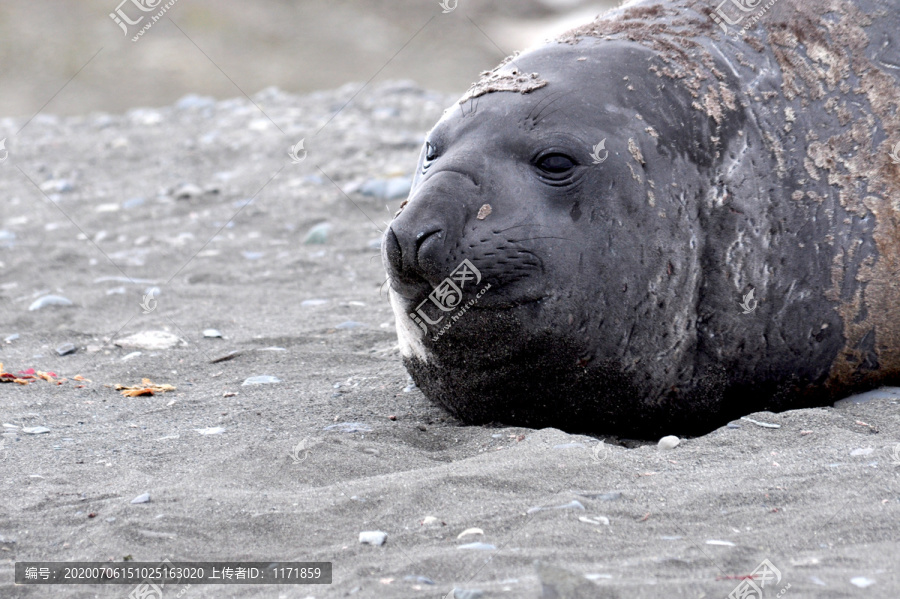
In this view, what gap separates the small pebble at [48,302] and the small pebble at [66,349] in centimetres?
87

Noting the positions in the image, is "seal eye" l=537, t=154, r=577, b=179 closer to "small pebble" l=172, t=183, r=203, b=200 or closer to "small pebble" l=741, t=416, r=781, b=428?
"small pebble" l=741, t=416, r=781, b=428

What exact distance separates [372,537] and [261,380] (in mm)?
1920

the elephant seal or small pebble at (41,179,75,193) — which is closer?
the elephant seal

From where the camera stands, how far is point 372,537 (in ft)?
8.55

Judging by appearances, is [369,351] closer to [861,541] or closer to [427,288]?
[427,288]

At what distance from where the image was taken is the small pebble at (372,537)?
8.49ft

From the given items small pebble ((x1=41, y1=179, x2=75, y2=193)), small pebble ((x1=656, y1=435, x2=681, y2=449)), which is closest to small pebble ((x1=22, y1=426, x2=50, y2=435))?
small pebble ((x1=656, y1=435, x2=681, y2=449))

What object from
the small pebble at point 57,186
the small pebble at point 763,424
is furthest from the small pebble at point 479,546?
the small pebble at point 57,186

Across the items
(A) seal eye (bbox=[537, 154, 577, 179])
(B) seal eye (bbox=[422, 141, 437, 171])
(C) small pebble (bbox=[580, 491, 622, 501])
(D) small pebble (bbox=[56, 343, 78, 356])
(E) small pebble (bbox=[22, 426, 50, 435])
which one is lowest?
(D) small pebble (bbox=[56, 343, 78, 356])

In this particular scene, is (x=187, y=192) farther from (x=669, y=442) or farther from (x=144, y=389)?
(x=669, y=442)

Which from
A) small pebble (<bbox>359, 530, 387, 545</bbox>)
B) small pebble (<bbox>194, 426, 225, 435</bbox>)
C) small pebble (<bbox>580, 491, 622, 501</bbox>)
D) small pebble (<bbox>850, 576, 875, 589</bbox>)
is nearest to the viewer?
small pebble (<bbox>850, 576, 875, 589</bbox>)

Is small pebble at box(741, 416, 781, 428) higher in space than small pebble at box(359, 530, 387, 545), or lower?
lower

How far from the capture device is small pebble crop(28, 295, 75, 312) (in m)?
5.87

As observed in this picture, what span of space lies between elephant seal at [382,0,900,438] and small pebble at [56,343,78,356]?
6.89 ft
